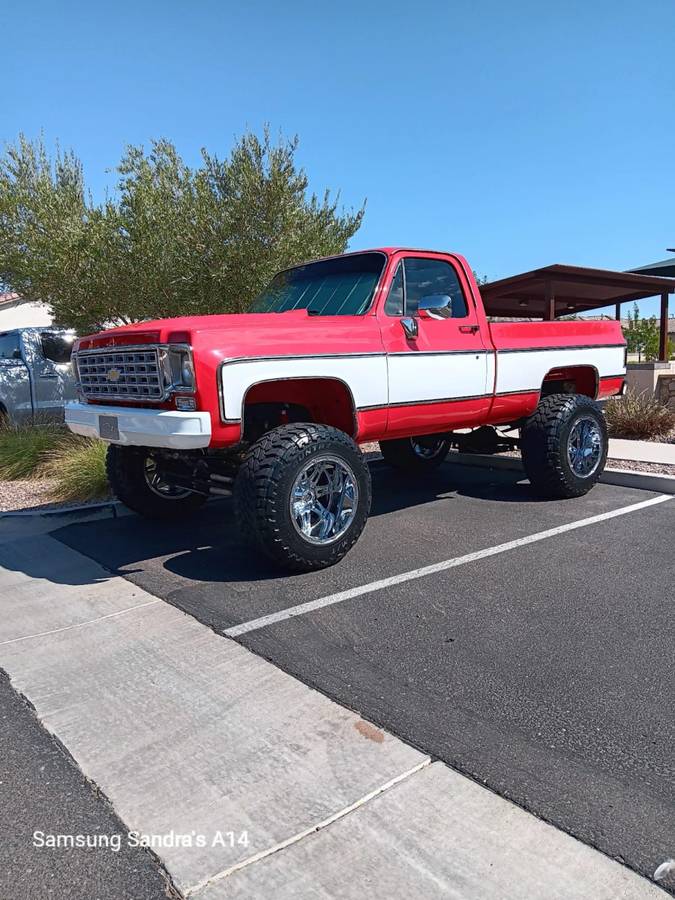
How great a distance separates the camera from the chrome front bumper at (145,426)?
13.6 feet

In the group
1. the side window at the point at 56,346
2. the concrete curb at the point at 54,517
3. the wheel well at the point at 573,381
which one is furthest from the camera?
the side window at the point at 56,346

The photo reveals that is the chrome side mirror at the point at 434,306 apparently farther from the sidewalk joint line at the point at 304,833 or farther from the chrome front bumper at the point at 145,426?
the sidewalk joint line at the point at 304,833

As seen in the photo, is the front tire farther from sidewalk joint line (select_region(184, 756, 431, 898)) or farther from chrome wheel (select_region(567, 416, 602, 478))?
chrome wheel (select_region(567, 416, 602, 478))

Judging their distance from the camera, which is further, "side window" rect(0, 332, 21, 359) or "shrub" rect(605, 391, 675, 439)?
"side window" rect(0, 332, 21, 359)

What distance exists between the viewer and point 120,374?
4.78 metres

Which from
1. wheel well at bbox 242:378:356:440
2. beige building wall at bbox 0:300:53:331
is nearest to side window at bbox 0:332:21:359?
wheel well at bbox 242:378:356:440

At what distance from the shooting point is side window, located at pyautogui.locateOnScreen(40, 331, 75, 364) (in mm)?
11180

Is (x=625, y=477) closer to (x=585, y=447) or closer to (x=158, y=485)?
(x=585, y=447)

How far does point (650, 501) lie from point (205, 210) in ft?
22.5

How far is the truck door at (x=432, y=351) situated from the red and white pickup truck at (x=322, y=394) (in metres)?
0.01

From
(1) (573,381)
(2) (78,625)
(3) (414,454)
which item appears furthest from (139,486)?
(1) (573,381)

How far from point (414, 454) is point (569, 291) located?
6547 mm

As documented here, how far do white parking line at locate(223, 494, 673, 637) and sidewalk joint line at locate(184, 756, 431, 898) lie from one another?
1.42 meters

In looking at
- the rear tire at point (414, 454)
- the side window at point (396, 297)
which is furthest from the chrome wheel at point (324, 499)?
the rear tire at point (414, 454)
